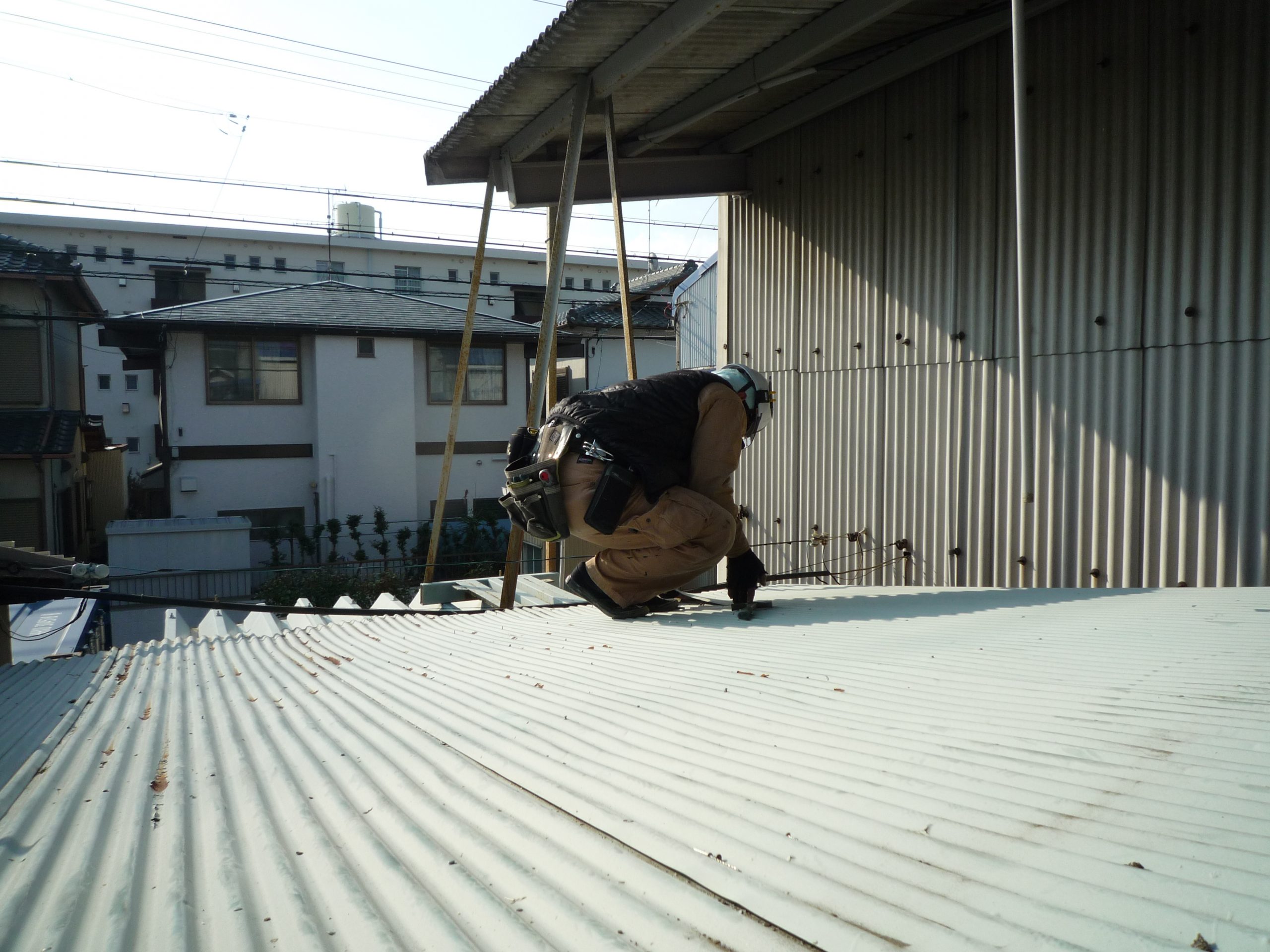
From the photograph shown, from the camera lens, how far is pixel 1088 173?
605cm

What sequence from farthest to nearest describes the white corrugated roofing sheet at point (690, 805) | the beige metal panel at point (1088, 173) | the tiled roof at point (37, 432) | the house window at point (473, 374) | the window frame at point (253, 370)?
the house window at point (473, 374) < the window frame at point (253, 370) < the tiled roof at point (37, 432) < the beige metal panel at point (1088, 173) < the white corrugated roofing sheet at point (690, 805)

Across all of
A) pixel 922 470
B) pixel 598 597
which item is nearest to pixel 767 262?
pixel 922 470

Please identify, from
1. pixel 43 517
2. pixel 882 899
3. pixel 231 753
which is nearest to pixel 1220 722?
pixel 882 899

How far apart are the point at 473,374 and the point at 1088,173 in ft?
57.9

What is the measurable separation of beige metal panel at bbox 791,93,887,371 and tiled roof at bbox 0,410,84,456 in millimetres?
15459

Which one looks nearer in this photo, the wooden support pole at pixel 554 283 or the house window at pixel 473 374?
the wooden support pole at pixel 554 283

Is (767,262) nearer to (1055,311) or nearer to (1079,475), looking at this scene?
(1055,311)

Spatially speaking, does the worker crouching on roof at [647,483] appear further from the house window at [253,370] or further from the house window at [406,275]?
the house window at [406,275]

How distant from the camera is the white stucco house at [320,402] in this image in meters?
19.5

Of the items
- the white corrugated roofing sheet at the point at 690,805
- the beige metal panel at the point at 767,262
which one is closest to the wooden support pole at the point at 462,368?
the beige metal panel at the point at 767,262

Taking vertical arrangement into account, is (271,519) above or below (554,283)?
below

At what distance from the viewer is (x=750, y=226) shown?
9656 millimetres

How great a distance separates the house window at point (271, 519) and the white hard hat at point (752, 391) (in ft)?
53.2

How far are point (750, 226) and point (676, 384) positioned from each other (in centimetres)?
541
